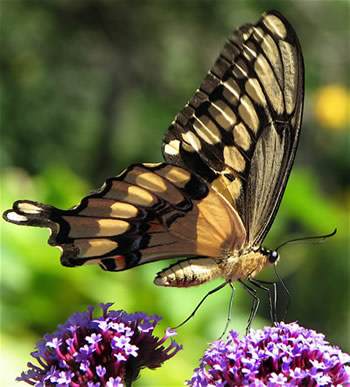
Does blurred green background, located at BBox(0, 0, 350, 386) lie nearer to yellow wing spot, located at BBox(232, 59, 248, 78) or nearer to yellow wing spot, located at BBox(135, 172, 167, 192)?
yellow wing spot, located at BBox(232, 59, 248, 78)

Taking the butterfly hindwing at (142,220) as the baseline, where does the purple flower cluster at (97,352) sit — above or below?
below

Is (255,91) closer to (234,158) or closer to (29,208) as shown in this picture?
(234,158)

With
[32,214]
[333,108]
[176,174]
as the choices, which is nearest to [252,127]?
[176,174]

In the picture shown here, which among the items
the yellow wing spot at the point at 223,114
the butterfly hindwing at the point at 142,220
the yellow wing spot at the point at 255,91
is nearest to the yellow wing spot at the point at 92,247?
the butterfly hindwing at the point at 142,220

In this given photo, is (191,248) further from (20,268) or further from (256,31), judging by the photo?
(20,268)

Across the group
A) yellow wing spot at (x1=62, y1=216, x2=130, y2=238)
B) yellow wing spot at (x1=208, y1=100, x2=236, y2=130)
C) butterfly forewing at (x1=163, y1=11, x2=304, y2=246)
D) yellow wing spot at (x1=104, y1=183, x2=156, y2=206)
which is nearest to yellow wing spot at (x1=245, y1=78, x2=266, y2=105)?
butterfly forewing at (x1=163, y1=11, x2=304, y2=246)

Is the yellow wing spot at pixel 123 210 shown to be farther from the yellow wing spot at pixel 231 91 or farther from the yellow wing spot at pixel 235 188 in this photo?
the yellow wing spot at pixel 231 91
